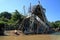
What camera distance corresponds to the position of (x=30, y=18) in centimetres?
3164

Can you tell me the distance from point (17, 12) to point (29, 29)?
13206mm

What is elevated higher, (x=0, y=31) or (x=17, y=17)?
(x=17, y=17)

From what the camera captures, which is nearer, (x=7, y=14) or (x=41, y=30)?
(x=41, y=30)

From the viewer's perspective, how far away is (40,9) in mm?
34406

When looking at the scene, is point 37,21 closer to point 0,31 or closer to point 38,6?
point 38,6

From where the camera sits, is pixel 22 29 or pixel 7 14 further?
pixel 7 14

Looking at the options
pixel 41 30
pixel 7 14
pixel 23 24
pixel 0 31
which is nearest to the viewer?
pixel 0 31

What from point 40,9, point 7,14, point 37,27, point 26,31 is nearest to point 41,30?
point 37,27

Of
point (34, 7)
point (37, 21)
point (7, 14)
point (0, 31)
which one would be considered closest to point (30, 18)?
point (37, 21)

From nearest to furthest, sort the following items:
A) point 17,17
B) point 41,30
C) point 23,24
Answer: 1. point 41,30
2. point 23,24
3. point 17,17

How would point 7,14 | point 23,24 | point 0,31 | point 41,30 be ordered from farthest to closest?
1. point 7,14
2. point 23,24
3. point 41,30
4. point 0,31

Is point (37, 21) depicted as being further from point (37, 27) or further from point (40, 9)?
point (40, 9)

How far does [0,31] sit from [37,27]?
8362 mm

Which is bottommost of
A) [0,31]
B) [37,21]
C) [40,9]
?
[0,31]
